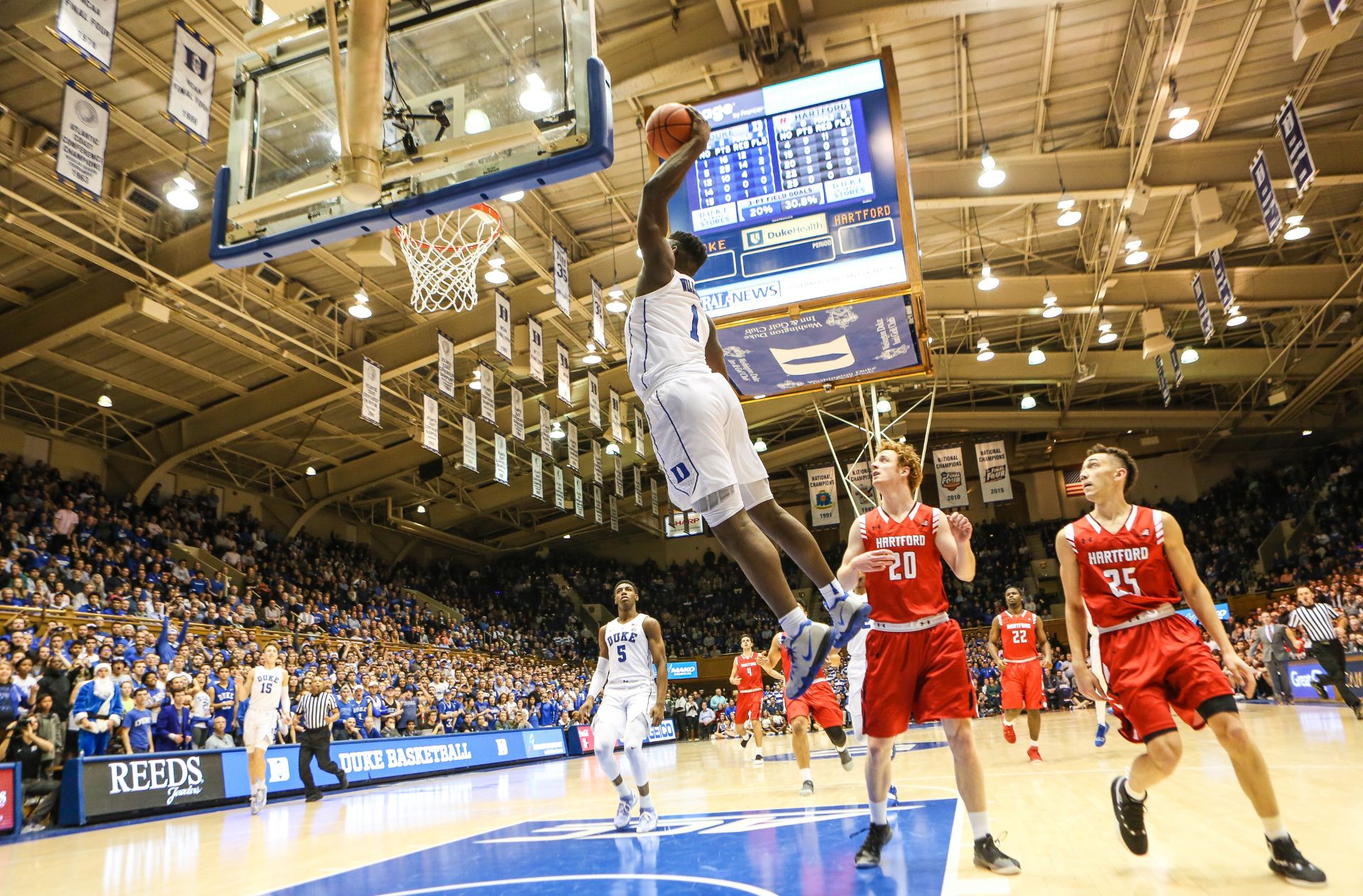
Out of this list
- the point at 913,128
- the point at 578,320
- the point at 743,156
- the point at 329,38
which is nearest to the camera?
the point at 329,38

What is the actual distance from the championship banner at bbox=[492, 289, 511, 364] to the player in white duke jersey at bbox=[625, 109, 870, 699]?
12069 millimetres

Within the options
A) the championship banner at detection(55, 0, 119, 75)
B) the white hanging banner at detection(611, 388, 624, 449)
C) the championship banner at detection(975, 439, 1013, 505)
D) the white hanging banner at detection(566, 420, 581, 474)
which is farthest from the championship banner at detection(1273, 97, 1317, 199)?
the white hanging banner at detection(566, 420, 581, 474)

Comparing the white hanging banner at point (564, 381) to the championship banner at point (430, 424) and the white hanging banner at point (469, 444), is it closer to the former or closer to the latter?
the championship banner at point (430, 424)

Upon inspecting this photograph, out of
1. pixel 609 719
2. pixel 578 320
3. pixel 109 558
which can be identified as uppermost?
pixel 578 320

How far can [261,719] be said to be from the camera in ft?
35.7

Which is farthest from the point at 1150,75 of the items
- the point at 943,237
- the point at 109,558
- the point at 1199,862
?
the point at 109,558

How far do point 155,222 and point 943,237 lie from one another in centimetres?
1534

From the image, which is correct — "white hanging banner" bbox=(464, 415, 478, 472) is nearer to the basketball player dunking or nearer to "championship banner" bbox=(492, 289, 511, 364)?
"championship banner" bbox=(492, 289, 511, 364)

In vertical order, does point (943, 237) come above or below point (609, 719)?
above

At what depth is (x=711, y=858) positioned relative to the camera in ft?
17.2

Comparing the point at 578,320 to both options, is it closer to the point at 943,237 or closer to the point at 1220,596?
the point at 943,237

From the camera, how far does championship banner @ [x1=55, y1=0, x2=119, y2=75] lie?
314 inches

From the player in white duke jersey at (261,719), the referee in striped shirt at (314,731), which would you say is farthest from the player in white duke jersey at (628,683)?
the referee in striped shirt at (314,731)

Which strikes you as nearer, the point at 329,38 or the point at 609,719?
the point at 329,38
